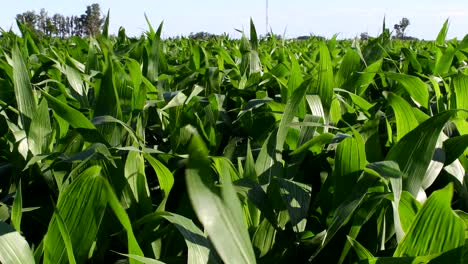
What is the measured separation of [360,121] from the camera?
1138 millimetres

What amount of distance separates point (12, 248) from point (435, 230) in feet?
1.32

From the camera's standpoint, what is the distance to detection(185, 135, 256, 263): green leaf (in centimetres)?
43

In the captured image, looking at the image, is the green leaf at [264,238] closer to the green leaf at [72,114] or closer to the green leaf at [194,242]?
the green leaf at [194,242]

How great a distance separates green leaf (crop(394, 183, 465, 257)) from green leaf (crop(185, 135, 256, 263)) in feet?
0.52

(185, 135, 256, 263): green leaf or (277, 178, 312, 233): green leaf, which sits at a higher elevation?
A: (185, 135, 256, 263): green leaf

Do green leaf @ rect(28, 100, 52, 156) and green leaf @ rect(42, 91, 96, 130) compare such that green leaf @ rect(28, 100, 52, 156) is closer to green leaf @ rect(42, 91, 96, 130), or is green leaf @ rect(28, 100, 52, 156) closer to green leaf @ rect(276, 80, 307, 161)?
green leaf @ rect(42, 91, 96, 130)

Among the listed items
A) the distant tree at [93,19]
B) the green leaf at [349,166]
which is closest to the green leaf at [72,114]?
the green leaf at [349,166]

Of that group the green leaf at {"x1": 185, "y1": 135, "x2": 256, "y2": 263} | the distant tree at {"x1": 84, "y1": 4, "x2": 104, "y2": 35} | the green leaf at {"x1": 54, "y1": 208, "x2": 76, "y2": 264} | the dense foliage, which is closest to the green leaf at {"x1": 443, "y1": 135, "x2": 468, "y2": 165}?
the dense foliage

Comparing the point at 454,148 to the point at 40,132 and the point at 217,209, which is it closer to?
the point at 217,209

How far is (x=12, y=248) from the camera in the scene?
0.53 metres

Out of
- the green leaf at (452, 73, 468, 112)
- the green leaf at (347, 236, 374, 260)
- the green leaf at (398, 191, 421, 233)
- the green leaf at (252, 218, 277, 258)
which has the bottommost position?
the green leaf at (252, 218, 277, 258)

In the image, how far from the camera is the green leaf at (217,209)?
0.43 metres

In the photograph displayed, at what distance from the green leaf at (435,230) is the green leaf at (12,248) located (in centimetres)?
36

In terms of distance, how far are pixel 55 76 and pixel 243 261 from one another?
111 centimetres
